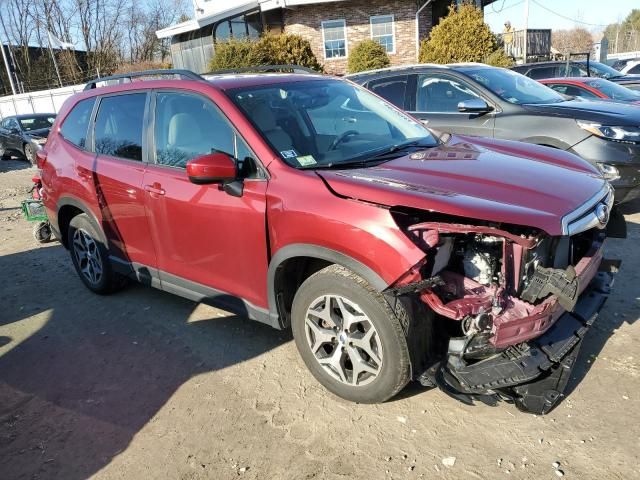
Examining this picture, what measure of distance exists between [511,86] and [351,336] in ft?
16.4

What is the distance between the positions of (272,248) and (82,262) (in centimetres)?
280

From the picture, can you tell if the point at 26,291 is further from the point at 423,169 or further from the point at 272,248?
the point at 423,169

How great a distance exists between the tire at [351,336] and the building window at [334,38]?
2113 centimetres

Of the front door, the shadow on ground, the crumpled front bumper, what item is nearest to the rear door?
the front door

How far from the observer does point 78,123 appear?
4.91 metres

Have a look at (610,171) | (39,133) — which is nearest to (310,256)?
(610,171)

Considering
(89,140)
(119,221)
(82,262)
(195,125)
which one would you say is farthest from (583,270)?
(82,262)

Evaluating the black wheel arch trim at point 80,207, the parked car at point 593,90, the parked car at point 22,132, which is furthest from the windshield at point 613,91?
the parked car at point 22,132

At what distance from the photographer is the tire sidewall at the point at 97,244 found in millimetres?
4789

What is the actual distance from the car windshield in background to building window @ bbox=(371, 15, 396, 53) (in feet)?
42.2

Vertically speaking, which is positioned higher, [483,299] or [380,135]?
[380,135]

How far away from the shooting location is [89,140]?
472cm

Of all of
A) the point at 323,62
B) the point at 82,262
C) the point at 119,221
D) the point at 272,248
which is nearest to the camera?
the point at 272,248

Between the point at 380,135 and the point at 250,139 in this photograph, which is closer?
the point at 250,139
